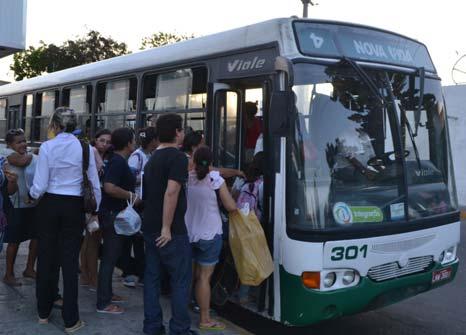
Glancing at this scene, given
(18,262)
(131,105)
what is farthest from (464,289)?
(18,262)

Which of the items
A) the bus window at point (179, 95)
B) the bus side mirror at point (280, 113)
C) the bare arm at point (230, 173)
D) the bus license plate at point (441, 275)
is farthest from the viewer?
the bus window at point (179, 95)

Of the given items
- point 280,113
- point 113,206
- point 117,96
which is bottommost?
point 113,206

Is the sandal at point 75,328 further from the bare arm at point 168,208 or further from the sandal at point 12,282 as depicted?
the sandal at point 12,282

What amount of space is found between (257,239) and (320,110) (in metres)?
1.15

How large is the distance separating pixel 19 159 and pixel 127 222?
56.1 inches

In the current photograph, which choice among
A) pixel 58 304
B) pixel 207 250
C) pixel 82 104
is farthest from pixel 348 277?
pixel 82 104

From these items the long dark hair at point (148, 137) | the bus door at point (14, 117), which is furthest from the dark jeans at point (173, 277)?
the bus door at point (14, 117)

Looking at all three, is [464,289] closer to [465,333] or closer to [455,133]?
[465,333]

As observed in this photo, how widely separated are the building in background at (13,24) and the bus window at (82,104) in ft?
3.30

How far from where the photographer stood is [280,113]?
4.25 m

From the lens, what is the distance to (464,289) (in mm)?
6871

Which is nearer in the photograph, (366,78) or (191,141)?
(366,78)

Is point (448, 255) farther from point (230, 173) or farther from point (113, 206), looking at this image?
point (113, 206)

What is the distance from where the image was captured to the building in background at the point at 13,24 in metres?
7.80
